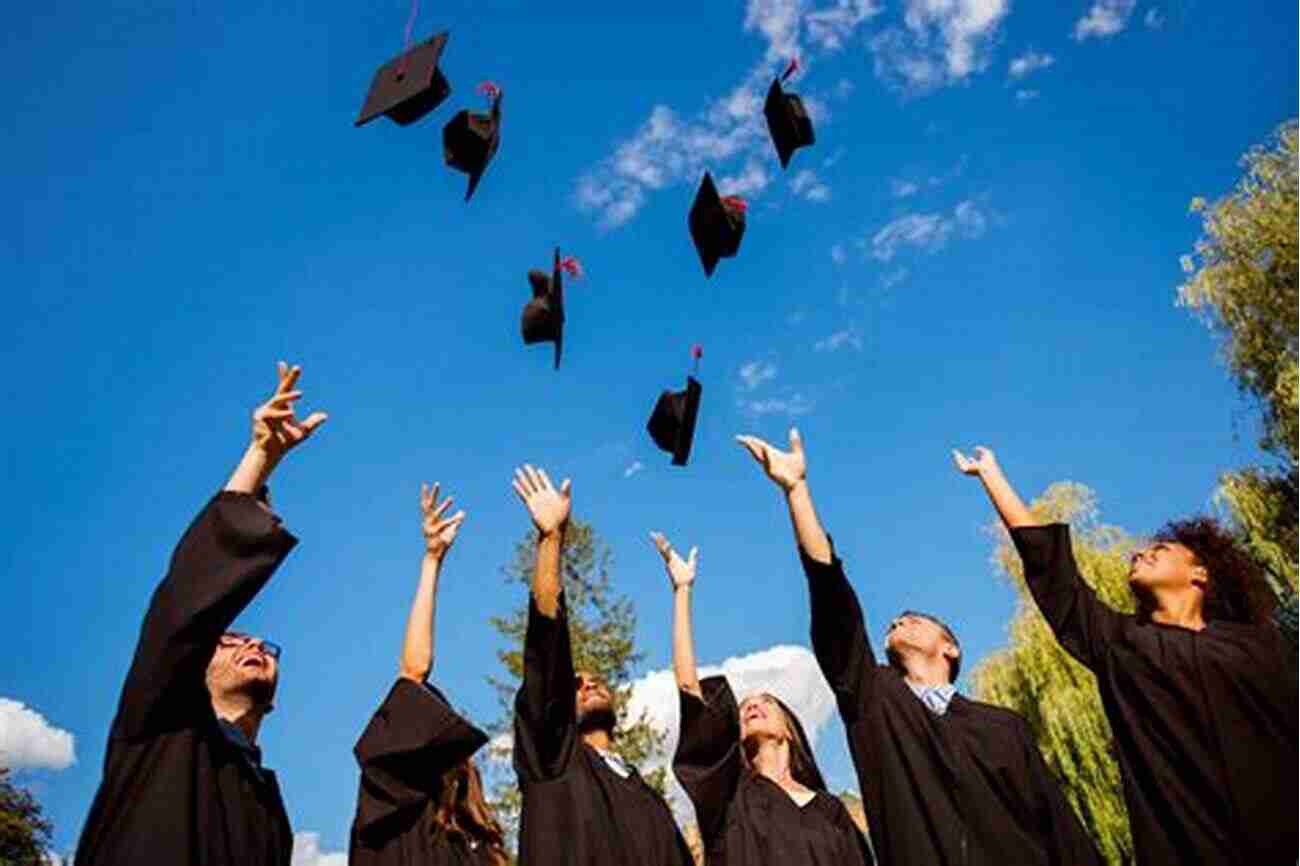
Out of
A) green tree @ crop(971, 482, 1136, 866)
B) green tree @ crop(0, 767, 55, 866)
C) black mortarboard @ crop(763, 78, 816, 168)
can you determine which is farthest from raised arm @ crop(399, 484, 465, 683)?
green tree @ crop(0, 767, 55, 866)

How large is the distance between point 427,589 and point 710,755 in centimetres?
134

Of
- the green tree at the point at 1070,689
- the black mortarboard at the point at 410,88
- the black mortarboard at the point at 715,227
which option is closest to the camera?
the black mortarboard at the point at 410,88

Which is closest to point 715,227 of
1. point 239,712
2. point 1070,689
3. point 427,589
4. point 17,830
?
point 427,589

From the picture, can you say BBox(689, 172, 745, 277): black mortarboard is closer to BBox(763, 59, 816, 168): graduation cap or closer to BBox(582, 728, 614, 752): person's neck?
BBox(763, 59, 816, 168): graduation cap

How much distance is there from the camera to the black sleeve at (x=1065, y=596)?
3.93 m

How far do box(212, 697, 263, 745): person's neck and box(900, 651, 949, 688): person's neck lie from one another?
239cm

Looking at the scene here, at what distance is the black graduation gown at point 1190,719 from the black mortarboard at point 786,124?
3428mm

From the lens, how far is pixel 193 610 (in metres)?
2.63

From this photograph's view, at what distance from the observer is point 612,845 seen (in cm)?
405

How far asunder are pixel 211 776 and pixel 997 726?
8.71 feet

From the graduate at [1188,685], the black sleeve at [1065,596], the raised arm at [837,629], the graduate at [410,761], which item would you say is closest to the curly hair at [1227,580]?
the graduate at [1188,685]

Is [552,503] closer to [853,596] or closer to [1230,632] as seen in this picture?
[853,596]

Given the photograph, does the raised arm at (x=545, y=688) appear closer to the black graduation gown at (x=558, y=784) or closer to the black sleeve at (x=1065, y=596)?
the black graduation gown at (x=558, y=784)

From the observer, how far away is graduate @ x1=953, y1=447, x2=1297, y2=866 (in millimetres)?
3348
